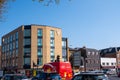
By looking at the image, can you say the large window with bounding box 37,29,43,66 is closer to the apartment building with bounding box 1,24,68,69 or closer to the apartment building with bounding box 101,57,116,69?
the apartment building with bounding box 1,24,68,69

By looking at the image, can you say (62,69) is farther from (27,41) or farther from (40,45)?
(27,41)

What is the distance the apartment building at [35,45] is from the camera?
8219 centimetres

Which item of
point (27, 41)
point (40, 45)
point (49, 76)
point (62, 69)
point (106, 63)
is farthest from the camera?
point (106, 63)

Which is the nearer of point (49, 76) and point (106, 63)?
point (49, 76)

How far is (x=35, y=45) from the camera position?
8244cm

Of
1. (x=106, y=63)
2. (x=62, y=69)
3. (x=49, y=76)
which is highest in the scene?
(x=106, y=63)

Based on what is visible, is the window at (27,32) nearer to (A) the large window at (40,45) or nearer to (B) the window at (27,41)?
(B) the window at (27,41)

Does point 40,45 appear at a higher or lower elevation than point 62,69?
higher

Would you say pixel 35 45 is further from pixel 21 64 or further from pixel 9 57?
pixel 9 57

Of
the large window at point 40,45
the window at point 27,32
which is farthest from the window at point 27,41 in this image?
the large window at point 40,45

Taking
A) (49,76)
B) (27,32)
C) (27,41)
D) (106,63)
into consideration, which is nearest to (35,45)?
(27,41)

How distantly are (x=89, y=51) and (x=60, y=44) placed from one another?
60.4 ft

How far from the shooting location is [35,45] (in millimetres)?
82438

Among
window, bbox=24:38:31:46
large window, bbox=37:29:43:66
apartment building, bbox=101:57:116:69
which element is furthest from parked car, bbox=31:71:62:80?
apartment building, bbox=101:57:116:69
